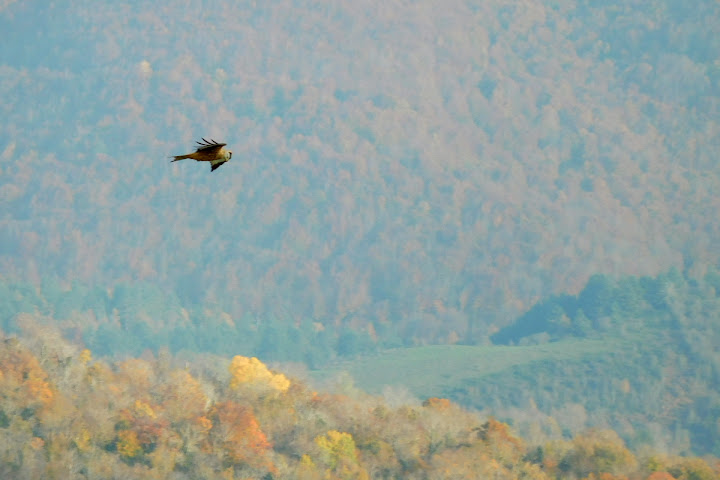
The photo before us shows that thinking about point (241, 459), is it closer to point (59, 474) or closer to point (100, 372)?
point (59, 474)

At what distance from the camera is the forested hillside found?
112 meters

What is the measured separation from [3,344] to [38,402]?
20.8 m

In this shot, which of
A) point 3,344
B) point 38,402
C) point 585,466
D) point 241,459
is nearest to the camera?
point 241,459

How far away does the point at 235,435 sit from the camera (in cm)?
11588

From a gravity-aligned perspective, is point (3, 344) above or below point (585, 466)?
above

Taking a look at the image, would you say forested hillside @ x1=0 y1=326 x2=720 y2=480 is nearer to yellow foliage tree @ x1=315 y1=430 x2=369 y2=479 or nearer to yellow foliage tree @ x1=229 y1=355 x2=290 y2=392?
yellow foliage tree @ x1=315 y1=430 x2=369 y2=479

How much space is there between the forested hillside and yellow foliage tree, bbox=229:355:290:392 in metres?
0.26

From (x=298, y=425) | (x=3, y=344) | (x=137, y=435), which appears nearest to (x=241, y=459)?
(x=137, y=435)

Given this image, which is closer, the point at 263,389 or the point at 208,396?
the point at 208,396

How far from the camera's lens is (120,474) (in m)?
109

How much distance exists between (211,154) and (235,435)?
91.0 m

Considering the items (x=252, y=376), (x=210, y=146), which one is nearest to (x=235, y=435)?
(x=252, y=376)

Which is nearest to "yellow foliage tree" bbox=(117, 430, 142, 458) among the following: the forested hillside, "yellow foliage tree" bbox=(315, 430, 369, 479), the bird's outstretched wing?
the forested hillside

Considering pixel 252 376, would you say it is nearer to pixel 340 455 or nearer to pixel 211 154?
pixel 340 455
